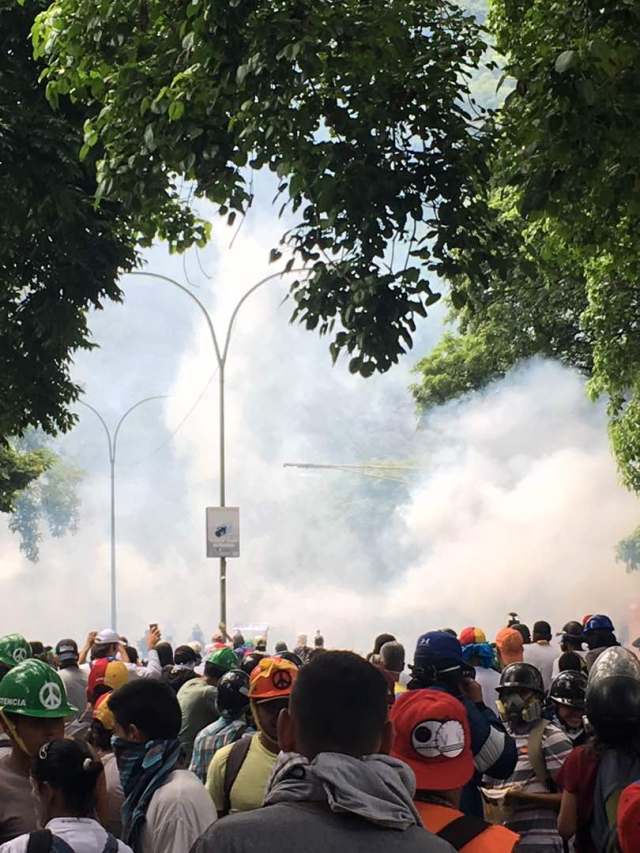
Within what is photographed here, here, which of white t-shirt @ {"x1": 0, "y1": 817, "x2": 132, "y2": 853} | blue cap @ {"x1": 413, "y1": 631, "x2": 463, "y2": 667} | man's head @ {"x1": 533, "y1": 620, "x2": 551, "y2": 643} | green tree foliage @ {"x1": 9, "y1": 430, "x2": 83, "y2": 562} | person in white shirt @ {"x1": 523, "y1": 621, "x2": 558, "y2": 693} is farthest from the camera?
green tree foliage @ {"x1": 9, "y1": 430, "x2": 83, "y2": 562}

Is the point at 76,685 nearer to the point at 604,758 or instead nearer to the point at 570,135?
the point at 570,135

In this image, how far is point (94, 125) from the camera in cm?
1023

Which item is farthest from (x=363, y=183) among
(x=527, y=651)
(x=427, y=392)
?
(x=427, y=392)

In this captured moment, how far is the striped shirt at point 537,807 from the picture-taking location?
5.54 meters

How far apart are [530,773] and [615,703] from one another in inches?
52.7

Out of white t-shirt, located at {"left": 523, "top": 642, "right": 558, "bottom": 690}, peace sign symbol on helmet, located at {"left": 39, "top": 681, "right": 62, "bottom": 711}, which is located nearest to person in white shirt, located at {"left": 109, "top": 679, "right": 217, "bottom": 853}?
peace sign symbol on helmet, located at {"left": 39, "top": 681, "right": 62, "bottom": 711}

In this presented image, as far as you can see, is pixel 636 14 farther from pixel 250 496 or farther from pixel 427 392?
pixel 250 496

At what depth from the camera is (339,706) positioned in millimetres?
2508

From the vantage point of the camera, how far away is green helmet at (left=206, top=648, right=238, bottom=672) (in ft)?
27.6

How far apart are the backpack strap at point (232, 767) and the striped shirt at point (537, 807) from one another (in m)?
1.18

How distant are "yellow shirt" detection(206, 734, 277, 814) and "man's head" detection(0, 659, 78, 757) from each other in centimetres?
94

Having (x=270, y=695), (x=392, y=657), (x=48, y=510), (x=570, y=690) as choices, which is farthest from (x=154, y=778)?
(x=48, y=510)

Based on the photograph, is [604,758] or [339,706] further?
[604,758]

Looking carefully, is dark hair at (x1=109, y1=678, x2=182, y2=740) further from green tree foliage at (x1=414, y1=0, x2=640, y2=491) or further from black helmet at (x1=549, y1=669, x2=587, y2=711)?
green tree foliage at (x1=414, y1=0, x2=640, y2=491)
